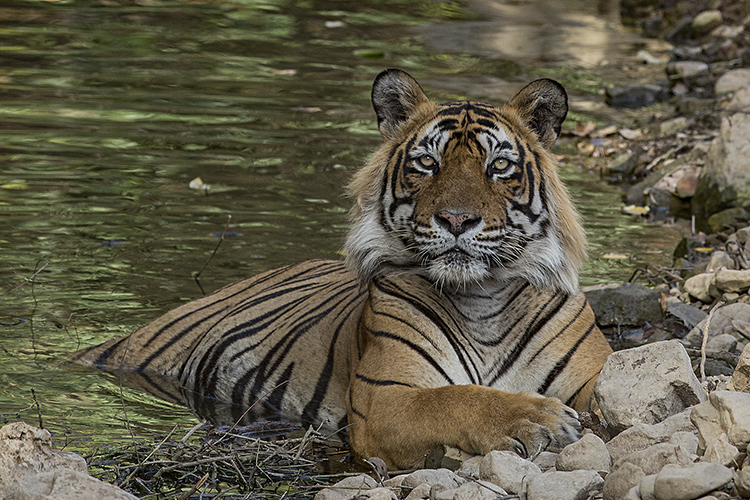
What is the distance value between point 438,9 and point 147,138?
9147 mm

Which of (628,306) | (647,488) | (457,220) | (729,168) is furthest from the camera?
(729,168)

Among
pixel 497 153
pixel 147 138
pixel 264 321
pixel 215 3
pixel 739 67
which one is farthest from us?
pixel 215 3

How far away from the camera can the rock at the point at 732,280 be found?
18.0ft

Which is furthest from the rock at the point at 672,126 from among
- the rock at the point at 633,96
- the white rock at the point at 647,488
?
the white rock at the point at 647,488

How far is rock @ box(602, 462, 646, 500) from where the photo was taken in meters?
2.82

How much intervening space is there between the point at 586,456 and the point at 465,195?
1.12 m

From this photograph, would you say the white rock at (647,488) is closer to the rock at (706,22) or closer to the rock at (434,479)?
the rock at (434,479)

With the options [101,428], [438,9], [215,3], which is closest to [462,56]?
[438,9]

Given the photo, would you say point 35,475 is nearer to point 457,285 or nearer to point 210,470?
point 210,470

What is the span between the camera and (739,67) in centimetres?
1284

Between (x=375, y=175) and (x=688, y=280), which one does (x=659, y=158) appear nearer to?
(x=688, y=280)

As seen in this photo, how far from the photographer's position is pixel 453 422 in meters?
3.49

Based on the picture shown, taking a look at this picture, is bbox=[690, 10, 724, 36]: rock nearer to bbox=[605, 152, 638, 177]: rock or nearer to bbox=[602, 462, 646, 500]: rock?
bbox=[605, 152, 638, 177]: rock

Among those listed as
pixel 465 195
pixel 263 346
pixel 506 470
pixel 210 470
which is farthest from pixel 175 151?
pixel 506 470
